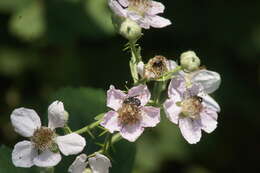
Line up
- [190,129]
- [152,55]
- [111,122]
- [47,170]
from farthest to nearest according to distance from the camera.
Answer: [152,55] < [190,129] < [111,122] < [47,170]

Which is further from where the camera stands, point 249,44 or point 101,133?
point 249,44

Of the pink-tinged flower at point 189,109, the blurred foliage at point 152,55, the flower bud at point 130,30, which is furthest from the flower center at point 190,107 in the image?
the blurred foliage at point 152,55

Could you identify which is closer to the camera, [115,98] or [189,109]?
[115,98]

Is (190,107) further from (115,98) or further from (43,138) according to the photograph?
(43,138)

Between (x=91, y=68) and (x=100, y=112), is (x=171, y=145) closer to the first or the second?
(x=91, y=68)

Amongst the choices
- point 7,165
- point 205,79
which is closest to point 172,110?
point 205,79

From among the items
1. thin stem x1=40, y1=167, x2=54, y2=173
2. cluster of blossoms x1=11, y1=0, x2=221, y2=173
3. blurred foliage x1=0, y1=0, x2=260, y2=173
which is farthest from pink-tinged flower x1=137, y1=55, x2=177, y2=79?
blurred foliage x1=0, y1=0, x2=260, y2=173

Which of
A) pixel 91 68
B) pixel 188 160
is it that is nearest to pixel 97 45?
pixel 91 68
